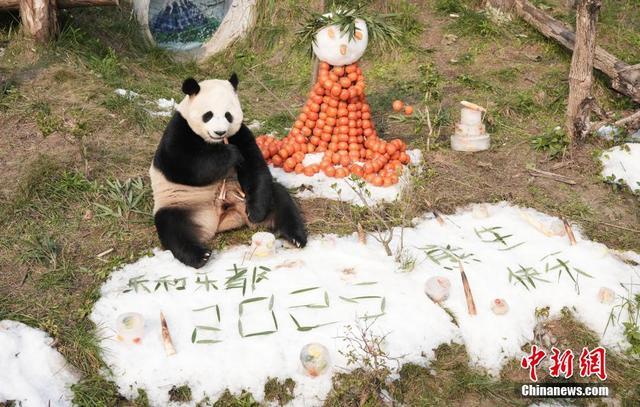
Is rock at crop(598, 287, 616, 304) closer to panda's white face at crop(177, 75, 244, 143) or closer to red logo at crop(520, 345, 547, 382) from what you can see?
red logo at crop(520, 345, 547, 382)

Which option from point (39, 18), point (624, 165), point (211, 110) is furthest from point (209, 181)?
point (39, 18)

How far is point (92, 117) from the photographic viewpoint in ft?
20.0

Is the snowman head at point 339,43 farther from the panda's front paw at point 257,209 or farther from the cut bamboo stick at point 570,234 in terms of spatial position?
the cut bamboo stick at point 570,234

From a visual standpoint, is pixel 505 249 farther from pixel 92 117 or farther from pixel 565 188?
pixel 92 117

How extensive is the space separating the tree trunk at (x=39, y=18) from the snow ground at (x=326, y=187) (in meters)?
3.26

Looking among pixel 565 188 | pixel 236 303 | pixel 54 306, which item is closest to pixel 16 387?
pixel 54 306

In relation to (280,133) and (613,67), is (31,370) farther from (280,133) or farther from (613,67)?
(613,67)

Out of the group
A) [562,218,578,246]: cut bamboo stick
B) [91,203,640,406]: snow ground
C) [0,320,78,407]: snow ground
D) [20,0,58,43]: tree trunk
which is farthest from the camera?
[20,0,58,43]: tree trunk

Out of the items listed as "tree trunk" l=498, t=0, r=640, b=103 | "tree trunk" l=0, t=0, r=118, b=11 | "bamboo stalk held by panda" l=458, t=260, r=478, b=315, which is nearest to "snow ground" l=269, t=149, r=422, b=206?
"bamboo stalk held by panda" l=458, t=260, r=478, b=315

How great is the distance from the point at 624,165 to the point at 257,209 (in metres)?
3.16

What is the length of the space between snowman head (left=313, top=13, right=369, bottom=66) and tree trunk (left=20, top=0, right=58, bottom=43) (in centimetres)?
338

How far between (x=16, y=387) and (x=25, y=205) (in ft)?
6.11

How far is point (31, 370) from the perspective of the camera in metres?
3.40

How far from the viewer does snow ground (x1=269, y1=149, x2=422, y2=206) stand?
16.6ft
